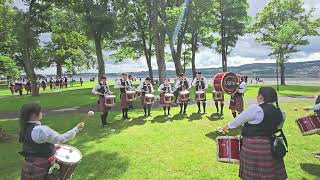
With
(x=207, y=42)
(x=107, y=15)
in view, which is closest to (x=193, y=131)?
(x=107, y=15)

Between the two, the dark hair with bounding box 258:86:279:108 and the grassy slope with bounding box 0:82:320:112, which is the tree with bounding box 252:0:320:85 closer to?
the grassy slope with bounding box 0:82:320:112

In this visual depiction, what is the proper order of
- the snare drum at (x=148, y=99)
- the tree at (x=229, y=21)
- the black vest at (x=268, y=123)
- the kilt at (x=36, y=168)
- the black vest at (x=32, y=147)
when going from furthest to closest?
the tree at (x=229, y=21) → the snare drum at (x=148, y=99) → the black vest at (x=268, y=123) → the kilt at (x=36, y=168) → the black vest at (x=32, y=147)

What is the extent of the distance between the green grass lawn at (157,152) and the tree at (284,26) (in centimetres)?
2645

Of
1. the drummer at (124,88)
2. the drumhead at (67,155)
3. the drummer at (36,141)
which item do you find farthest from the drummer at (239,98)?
the drummer at (36,141)

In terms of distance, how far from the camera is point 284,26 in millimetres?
43875

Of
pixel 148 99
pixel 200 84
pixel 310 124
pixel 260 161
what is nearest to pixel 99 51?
pixel 148 99

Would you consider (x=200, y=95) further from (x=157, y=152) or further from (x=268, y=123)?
(x=268, y=123)

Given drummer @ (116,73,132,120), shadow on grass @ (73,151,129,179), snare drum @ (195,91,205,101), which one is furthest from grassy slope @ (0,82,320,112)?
shadow on grass @ (73,151,129,179)

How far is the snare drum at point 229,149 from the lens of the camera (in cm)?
695

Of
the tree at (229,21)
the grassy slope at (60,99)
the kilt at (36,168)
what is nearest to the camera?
the kilt at (36,168)

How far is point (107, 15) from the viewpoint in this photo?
31.5 metres

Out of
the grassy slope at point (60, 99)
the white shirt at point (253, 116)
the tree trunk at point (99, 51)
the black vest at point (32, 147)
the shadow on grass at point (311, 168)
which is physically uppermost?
the tree trunk at point (99, 51)

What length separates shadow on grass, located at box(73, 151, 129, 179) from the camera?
9016mm

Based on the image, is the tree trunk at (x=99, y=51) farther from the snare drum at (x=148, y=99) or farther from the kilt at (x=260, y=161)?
the kilt at (x=260, y=161)
